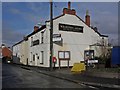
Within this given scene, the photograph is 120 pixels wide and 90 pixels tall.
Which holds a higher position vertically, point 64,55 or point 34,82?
point 64,55

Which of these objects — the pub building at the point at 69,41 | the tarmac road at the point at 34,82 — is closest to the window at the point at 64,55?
the pub building at the point at 69,41

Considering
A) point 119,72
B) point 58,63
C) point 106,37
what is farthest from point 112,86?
point 106,37

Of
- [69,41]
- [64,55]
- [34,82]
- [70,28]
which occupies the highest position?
[70,28]

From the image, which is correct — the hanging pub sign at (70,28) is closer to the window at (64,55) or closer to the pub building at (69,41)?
the pub building at (69,41)

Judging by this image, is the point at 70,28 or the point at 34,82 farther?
the point at 70,28

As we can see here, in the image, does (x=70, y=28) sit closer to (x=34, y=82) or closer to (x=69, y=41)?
(x=69, y=41)

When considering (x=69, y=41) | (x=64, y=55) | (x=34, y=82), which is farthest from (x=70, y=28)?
(x=34, y=82)

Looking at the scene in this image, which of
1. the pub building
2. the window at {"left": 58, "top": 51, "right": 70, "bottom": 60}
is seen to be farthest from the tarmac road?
the window at {"left": 58, "top": 51, "right": 70, "bottom": 60}

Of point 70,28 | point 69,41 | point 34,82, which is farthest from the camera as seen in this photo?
point 70,28

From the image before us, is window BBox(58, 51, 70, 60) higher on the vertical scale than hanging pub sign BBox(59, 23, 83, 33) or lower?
lower

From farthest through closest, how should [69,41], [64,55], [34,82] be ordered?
[69,41]
[64,55]
[34,82]

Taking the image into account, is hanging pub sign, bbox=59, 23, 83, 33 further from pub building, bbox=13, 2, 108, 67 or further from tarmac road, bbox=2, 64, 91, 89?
tarmac road, bbox=2, 64, 91, 89

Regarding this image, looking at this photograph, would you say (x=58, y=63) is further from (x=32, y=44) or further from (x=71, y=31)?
(x=32, y=44)

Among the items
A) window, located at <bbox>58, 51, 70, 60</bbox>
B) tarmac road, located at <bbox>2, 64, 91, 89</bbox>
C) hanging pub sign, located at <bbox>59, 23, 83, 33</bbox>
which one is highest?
hanging pub sign, located at <bbox>59, 23, 83, 33</bbox>
